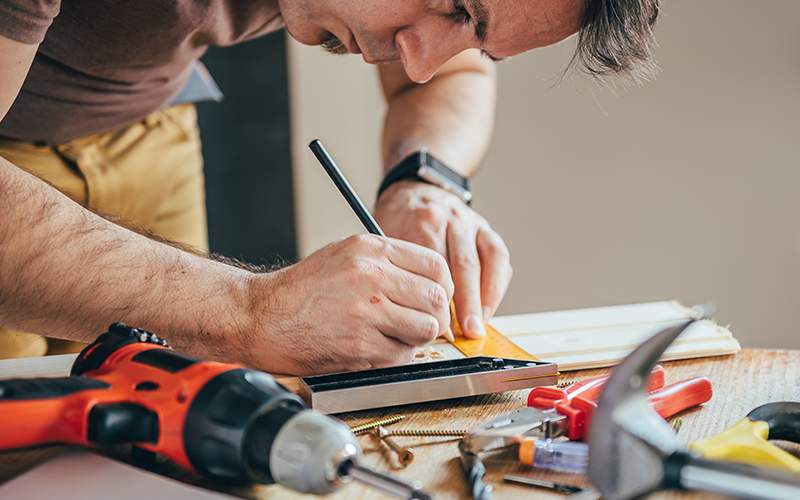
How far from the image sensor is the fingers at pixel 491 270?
2.91 ft

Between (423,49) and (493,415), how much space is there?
51 cm

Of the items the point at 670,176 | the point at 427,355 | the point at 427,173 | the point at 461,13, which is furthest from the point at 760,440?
the point at 670,176

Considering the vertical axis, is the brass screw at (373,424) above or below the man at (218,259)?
below

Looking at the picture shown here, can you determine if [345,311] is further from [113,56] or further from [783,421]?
[113,56]

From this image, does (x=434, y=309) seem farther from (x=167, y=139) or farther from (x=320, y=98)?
(x=320, y=98)

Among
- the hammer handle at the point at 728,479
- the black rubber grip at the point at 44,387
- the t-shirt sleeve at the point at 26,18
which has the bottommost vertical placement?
the hammer handle at the point at 728,479

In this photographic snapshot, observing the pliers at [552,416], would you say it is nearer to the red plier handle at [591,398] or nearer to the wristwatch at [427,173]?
the red plier handle at [591,398]

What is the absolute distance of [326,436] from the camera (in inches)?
13.7

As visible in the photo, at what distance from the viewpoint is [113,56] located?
38.1 inches

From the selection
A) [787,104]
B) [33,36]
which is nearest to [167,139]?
[33,36]

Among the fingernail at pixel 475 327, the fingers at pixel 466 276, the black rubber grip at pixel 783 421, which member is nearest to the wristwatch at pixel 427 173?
the fingers at pixel 466 276

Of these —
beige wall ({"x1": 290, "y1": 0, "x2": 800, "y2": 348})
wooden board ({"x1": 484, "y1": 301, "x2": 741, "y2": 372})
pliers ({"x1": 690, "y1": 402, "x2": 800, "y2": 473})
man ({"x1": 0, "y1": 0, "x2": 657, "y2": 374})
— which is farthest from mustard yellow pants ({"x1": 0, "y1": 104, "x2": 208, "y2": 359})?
pliers ({"x1": 690, "y1": 402, "x2": 800, "y2": 473})

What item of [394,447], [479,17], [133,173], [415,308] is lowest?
[394,447]

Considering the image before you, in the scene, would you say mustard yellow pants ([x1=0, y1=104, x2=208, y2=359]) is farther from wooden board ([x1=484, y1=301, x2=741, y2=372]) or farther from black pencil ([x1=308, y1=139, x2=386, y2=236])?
wooden board ([x1=484, y1=301, x2=741, y2=372])
